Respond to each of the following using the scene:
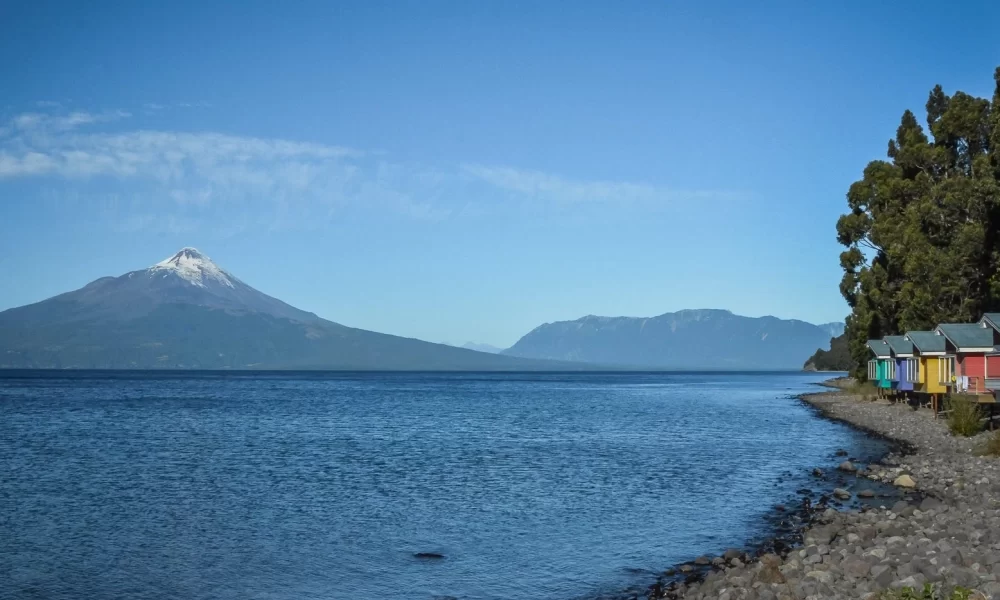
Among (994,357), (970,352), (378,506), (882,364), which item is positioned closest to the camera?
(378,506)

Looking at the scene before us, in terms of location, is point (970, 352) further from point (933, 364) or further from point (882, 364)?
point (882, 364)

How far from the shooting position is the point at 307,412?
75.2 meters

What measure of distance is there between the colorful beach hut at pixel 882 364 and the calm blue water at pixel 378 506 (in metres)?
10.4

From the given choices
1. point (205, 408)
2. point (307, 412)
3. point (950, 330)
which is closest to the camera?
point (950, 330)

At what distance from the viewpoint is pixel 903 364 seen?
57438mm

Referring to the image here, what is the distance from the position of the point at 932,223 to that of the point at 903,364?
1157cm

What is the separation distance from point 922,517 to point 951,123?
1548 inches

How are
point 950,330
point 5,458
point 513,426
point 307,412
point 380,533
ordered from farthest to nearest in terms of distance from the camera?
point 307,412 < point 513,426 < point 950,330 < point 5,458 < point 380,533

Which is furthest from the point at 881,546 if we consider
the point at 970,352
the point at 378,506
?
the point at 970,352

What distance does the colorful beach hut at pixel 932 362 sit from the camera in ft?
159

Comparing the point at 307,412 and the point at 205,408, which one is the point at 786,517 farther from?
the point at 205,408

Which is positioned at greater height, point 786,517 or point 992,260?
point 992,260

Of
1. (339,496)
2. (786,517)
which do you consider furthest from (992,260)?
(339,496)

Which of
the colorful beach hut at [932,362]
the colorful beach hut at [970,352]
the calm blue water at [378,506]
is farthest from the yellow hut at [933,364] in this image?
the calm blue water at [378,506]
